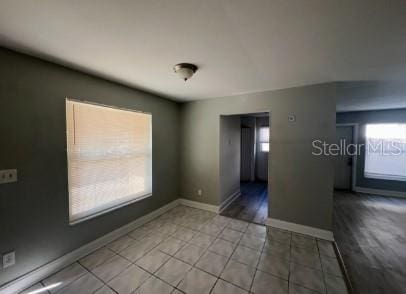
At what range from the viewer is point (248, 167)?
612 centimetres

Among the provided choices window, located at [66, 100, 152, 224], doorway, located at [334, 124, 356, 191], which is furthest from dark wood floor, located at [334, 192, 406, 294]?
window, located at [66, 100, 152, 224]

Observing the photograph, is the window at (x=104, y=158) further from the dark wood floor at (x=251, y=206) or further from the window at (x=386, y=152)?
the window at (x=386, y=152)

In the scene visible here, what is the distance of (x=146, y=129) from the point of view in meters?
3.09

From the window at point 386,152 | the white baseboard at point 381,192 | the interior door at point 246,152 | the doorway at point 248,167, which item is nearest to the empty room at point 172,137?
the doorway at point 248,167

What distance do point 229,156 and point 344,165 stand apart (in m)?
4.03

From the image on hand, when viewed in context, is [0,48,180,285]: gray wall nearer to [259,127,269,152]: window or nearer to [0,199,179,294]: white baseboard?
[0,199,179,294]: white baseboard

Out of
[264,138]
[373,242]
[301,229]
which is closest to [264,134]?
[264,138]

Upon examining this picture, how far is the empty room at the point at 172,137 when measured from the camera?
1.27 meters

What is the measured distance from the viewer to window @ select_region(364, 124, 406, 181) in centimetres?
448

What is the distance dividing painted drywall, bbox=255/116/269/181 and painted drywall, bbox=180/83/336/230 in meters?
3.22

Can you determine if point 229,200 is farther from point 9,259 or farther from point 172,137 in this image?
point 9,259

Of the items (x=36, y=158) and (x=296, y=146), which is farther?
(x=296, y=146)

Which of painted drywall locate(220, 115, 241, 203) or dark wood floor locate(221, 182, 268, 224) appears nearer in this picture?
dark wood floor locate(221, 182, 268, 224)

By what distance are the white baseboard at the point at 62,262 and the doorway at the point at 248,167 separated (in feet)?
6.08
